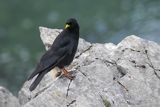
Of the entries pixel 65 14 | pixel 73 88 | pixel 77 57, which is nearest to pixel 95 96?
pixel 73 88

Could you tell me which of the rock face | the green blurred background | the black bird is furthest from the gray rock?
the green blurred background

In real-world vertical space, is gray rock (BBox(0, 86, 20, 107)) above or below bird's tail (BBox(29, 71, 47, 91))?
above

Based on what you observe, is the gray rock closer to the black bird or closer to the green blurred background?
the black bird

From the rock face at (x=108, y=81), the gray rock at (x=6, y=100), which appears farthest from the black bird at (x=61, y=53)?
the gray rock at (x=6, y=100)

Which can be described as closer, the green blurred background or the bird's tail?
the bird's tail

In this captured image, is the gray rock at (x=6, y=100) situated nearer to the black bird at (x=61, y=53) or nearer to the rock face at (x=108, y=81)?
the rock face at (x=108, y=81)
